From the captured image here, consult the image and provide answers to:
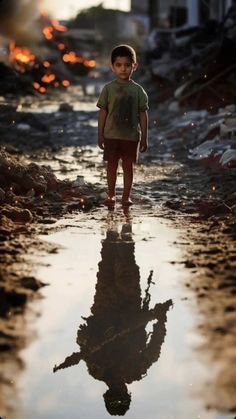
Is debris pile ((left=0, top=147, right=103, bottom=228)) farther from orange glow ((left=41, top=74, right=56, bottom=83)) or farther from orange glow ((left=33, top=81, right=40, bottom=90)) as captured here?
orange glow ((left=41, top=74, right=56, bottom=83))

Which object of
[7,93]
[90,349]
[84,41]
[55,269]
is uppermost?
[84,41]

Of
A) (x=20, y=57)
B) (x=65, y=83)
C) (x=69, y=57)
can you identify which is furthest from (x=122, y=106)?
(x=69, y=57)

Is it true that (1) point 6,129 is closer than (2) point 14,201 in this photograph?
No

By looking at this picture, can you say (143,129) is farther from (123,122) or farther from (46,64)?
(46,64)

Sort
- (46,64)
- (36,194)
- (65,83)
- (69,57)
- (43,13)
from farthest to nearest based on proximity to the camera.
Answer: (69,57), (43,13), (65,83), (46,64), (36,194)

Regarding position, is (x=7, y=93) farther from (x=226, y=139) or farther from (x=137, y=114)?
(x=137, y=114)

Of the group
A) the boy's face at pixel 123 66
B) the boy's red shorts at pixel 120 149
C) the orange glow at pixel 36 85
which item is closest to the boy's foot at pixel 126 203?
the boy's red shorts at pixel 120 149

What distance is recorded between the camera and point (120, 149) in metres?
6.51

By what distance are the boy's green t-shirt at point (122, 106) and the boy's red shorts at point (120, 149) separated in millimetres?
47

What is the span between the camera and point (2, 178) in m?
6.67

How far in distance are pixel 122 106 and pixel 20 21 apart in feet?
73.1

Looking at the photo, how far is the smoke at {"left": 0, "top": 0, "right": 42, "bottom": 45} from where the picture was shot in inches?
989

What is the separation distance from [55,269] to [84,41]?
4081 centimetres

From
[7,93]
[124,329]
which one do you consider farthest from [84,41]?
[124,329]
